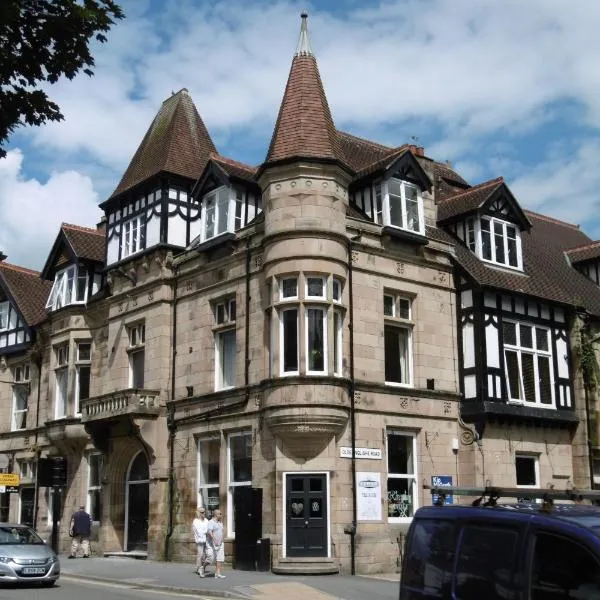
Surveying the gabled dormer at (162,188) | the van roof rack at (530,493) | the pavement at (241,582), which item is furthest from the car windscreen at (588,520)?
the gabled dormer at (162,188)

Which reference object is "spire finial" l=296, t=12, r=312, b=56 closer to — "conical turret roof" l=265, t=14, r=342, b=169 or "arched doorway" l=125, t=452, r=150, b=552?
"conical turret roof" l=265, t=14, r=342, b=169

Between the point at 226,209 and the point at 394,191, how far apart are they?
507 cm

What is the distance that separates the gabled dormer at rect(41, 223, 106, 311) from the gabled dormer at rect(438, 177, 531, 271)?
12.8 meters

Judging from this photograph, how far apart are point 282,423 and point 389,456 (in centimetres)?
366

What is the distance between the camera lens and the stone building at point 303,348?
22422 mm

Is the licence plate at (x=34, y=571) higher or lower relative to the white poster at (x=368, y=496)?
lower

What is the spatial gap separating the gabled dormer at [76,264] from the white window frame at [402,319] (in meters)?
12.2

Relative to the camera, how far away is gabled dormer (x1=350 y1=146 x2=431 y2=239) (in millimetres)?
25531

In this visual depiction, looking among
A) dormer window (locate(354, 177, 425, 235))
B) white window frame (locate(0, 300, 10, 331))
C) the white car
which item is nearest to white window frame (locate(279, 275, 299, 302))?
dormer window (locate(354, 177, 425, 235))

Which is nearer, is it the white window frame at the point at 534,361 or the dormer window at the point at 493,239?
the white window frame at the point at 534,361

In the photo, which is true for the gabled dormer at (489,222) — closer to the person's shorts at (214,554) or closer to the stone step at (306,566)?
the stone step at (306,566)

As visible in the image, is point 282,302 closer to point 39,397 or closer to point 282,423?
point 282,423

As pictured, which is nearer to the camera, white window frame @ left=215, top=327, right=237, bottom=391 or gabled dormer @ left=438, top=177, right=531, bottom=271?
white window frame @ left=215, top=327, right=237, bottom=391

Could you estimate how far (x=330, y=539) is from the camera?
2181cm
